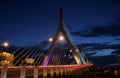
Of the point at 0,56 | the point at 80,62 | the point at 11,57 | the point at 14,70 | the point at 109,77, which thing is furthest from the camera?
the point at 80,62

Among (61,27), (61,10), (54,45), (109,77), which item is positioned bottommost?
(109,77)

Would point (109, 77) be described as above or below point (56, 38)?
below

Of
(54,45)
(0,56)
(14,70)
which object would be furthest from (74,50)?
(14,70)

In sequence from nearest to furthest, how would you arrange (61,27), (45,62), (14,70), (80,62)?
(14,70)
(61,27)
(45,62)
(80,62)

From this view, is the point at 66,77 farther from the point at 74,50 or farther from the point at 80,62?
the point at 80,62

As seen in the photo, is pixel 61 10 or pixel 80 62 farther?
pixel 80 62

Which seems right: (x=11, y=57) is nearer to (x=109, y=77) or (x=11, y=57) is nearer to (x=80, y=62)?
(x=80, y=62)

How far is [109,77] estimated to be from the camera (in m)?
22.9

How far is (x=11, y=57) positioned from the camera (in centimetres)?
4919

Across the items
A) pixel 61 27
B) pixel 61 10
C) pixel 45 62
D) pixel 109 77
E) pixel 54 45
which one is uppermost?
pixel 61 10

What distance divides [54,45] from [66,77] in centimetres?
3301

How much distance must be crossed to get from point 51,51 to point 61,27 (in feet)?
25.3

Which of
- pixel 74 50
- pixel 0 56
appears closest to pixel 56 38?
pixel 74 50

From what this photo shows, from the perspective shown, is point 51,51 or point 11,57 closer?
point 11,57
